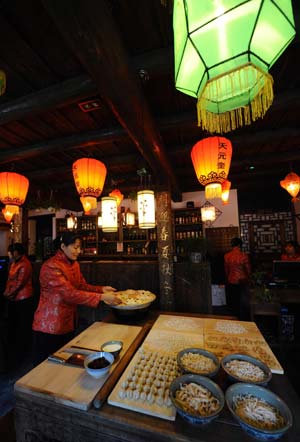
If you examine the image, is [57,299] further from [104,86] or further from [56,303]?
[104,86]

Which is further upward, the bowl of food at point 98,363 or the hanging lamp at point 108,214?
the hanging lamp at point 108,214

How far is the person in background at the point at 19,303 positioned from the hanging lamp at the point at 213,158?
13.1ft

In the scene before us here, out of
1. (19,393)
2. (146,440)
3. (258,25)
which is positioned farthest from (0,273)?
(258,25)

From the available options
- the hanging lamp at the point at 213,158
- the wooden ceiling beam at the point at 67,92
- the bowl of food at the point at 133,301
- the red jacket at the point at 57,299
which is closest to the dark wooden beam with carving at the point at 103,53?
the wooden ceiling beam at the point at 67,92

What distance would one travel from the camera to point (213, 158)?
2562 millimetres

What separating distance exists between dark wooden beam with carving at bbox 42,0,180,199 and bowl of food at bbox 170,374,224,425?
2.26 metres

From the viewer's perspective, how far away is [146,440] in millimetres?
994

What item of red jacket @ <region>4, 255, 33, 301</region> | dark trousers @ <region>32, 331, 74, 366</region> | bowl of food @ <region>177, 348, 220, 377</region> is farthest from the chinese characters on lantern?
red jacket @ <region>4, 255, 33, 301</region>

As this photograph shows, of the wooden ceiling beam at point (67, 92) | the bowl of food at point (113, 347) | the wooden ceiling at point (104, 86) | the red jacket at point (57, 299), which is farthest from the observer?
the red jacket at point (57, 299)

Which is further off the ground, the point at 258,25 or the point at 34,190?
the point at 34,190

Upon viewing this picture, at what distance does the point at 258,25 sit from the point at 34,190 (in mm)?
6156

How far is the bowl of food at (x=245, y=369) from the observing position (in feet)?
4.00

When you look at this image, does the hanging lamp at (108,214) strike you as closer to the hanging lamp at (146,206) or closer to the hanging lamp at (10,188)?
the hanging lamp at (146,206)

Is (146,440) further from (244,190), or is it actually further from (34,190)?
(244,190)
